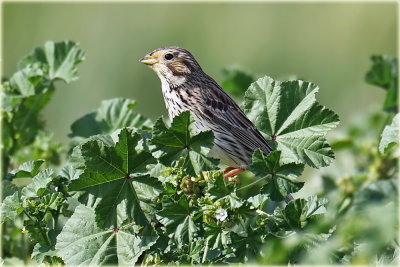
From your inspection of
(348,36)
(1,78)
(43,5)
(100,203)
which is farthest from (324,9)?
(100,203)

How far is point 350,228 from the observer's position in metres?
1.28

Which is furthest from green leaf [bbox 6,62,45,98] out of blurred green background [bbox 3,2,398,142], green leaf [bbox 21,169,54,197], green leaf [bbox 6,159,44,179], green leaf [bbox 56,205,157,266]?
blurred green background [bbox 3,2,398,142]

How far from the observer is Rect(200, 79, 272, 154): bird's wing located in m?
4.15

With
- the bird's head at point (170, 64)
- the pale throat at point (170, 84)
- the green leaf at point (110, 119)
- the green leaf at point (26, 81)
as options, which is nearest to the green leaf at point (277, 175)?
the green leaf at point (110, 119)

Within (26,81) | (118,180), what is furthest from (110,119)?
(118,180)

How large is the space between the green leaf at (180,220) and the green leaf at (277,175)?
226 millimetres

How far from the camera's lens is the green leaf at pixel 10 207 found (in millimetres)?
2400

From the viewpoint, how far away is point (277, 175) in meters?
2.31

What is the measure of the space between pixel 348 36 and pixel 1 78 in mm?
5135

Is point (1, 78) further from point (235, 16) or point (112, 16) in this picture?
point (235, 16)

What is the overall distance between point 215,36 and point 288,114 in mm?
5569

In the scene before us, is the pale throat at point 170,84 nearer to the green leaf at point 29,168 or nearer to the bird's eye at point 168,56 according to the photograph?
the bird's eye at point 168,56

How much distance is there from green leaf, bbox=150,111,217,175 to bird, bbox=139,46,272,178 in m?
1.42

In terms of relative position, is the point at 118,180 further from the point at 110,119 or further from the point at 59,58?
the point at 59,58
